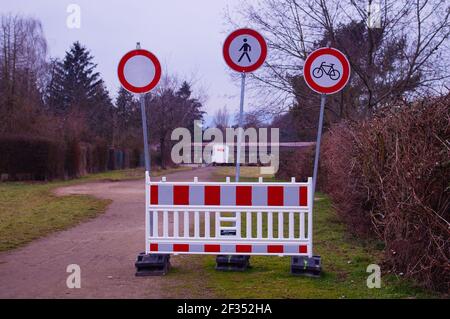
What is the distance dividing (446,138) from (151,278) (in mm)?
4014

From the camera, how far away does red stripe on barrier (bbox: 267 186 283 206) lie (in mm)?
7168

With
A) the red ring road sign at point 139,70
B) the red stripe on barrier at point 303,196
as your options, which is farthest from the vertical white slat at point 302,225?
the red ring road sign at point 139,70

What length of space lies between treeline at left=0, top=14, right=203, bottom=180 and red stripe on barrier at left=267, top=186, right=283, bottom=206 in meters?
24.9

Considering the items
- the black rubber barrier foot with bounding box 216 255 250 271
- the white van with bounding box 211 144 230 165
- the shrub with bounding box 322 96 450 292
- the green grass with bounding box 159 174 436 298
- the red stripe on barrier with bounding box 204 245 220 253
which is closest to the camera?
the shrub with bounding box 322 96 450 292

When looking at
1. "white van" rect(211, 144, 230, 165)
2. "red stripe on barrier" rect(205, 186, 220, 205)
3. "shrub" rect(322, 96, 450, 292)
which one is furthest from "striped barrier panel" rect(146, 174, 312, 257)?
"white van" rect(211, 144, 230, 165)

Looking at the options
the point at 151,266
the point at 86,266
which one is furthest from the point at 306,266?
the point at 86,266

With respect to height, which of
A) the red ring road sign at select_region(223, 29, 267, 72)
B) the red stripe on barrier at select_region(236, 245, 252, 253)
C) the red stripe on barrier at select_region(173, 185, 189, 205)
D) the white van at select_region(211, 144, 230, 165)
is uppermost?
the red ring road sign at select_region(223, 29, 267, 72)

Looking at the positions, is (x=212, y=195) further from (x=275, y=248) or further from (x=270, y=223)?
(x=275, y=248)

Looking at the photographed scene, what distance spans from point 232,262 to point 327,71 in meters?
3.04

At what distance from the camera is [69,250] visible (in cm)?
934

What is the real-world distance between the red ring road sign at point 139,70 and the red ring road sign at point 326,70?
7.09 feet

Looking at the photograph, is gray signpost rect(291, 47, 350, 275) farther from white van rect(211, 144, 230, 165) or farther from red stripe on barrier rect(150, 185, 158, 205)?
white van rect(211, 144, 230, 165)
